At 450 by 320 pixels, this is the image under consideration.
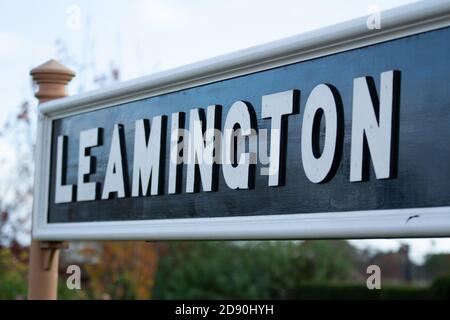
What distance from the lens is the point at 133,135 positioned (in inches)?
191

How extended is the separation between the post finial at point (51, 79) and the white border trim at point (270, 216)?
19 centimetres

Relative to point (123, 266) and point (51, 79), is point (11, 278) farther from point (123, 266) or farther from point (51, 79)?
point (123, 266)

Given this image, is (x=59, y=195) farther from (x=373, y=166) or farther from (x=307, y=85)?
(x=373, y=166)

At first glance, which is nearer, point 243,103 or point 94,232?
point 243,103

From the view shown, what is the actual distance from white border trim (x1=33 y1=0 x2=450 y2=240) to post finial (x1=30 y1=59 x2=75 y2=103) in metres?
0.19

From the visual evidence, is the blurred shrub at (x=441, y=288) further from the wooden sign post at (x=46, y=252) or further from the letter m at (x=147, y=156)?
the letter m at (x=147, y=156)

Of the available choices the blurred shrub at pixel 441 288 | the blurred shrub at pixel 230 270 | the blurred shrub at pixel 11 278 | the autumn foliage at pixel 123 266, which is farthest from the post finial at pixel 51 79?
the blurred shrub at pixel 230 270

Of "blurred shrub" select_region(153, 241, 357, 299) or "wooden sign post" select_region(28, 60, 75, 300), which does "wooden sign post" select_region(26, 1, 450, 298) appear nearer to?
"wooden sign post" select_region(28, 60, 75, 300)

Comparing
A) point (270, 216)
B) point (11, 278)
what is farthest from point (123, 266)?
point (270, 216)

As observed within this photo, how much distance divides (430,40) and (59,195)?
2928mm

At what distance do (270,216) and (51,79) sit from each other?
242cm

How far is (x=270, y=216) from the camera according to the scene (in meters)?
3.89

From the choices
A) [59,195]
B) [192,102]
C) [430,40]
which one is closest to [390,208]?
[430,40]

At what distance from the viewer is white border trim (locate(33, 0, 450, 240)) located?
325 centimetres
